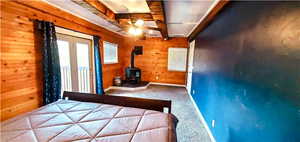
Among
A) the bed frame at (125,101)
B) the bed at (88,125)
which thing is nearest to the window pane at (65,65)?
the bed frame at (125,101)

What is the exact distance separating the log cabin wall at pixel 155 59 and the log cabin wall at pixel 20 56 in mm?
3568

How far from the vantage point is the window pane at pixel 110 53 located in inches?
178

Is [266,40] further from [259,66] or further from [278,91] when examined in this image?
[278,91]

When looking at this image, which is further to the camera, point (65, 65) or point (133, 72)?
point (133, 72)

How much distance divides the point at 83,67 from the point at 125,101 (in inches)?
88.4

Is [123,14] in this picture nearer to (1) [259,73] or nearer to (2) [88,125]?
(2) [88,125]

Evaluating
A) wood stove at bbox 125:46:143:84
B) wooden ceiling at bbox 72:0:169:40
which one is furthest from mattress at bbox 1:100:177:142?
wood stove at bbox 125:46:143:84

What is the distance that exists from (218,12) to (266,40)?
3.98 ft

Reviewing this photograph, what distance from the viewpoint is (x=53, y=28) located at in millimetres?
2293

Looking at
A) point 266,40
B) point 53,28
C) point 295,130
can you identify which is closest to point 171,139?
point 295,130

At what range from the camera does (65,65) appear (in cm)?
290

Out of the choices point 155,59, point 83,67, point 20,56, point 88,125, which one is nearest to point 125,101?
point 88,125

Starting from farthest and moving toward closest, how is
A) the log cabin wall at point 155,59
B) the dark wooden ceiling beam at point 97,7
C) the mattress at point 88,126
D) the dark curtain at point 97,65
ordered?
the log cabin wall at point 155,59 → the dark curtain at point 97,65 → the dark wooden ceiling beam at point 97,7 → the mattress at point 88,126

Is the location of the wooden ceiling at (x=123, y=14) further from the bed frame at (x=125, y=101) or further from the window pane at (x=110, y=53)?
the window pane at (x=110, y=53)
